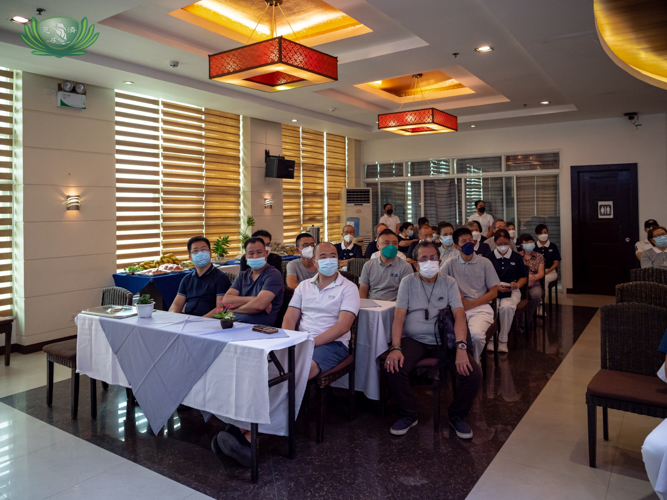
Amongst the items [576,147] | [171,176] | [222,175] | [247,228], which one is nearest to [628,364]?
[171,176]

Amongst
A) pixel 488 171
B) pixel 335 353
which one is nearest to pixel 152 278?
pixel 335 353

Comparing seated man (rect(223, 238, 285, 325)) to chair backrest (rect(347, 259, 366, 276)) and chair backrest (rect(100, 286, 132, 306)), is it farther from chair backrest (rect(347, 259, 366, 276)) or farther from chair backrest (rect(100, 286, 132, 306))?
chair backrest (rect(347, 259, 366, 276))

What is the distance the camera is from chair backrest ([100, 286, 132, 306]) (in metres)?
4.33

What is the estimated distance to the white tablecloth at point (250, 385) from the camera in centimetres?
292

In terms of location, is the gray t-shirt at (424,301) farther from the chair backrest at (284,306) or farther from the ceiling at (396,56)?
the ceiling at (396,56)

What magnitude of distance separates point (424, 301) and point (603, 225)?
7344 millimetres

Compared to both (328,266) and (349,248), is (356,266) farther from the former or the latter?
(328,266)

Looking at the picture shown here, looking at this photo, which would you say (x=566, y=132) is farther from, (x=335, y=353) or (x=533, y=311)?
(x=335, y=353)

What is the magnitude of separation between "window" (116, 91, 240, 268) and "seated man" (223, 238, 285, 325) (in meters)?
3.90

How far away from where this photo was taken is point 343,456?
3264 millimetres

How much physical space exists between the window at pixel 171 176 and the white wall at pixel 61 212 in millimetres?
422

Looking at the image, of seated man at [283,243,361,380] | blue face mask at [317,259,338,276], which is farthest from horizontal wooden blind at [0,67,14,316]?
blue face mask at [317,259,338,276]

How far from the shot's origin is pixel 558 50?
5.35 meters

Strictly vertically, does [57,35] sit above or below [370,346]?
above
